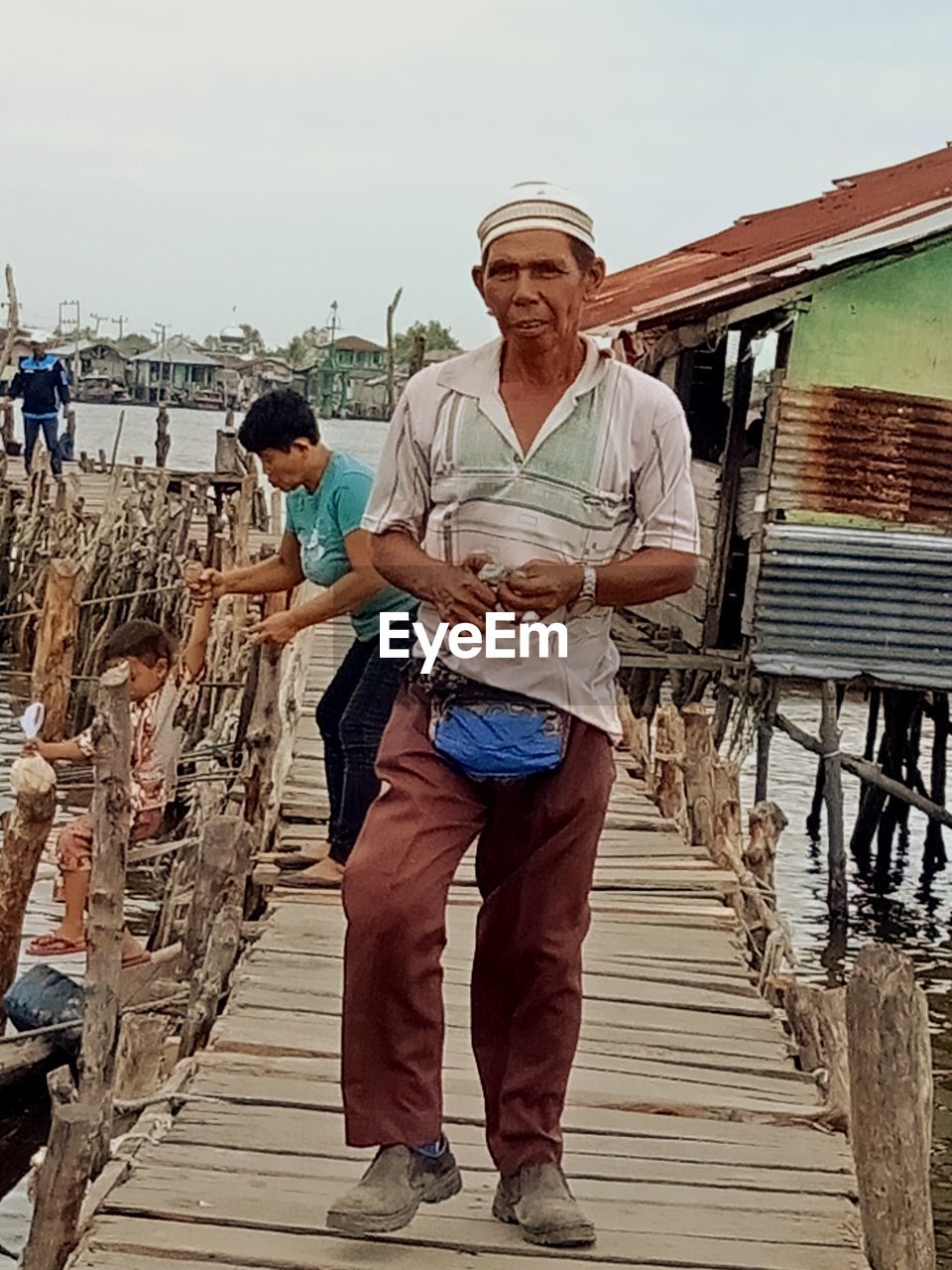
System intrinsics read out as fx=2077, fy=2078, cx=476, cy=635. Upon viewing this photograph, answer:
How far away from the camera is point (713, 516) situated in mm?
15258

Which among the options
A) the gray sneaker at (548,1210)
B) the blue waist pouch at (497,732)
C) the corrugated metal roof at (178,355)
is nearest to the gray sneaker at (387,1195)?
the gray sneaker at (548,1210)

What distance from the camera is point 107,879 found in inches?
231

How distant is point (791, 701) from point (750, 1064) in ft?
71.7

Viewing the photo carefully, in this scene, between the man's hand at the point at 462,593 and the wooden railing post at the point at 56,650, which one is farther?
the wooden railing post at the point at 56,650

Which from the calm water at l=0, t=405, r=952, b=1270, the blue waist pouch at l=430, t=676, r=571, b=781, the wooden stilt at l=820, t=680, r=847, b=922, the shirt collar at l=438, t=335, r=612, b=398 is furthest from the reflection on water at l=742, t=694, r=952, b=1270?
the shirt collar at l=438, t=335, r=612, b=398

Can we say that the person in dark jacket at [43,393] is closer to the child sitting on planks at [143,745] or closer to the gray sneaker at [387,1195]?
the child sitting on planks at [143,745]

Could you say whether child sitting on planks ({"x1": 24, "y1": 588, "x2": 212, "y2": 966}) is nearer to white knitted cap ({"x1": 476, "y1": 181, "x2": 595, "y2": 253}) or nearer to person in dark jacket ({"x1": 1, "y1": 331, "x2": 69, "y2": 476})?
white knitted cap ({"x1": 476, "y1": 181, "x2": 595, "y2": 253})

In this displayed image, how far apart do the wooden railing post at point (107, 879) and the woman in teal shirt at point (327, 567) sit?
2.62ft

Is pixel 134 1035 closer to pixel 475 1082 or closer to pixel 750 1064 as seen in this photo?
pixel 475 1082

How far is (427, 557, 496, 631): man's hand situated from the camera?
381 centimetres

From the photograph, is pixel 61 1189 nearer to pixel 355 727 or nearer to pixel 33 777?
pixel 355 727

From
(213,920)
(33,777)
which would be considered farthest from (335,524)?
(33,777)

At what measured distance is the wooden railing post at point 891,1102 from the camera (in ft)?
16.1

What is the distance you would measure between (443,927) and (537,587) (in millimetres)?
687
